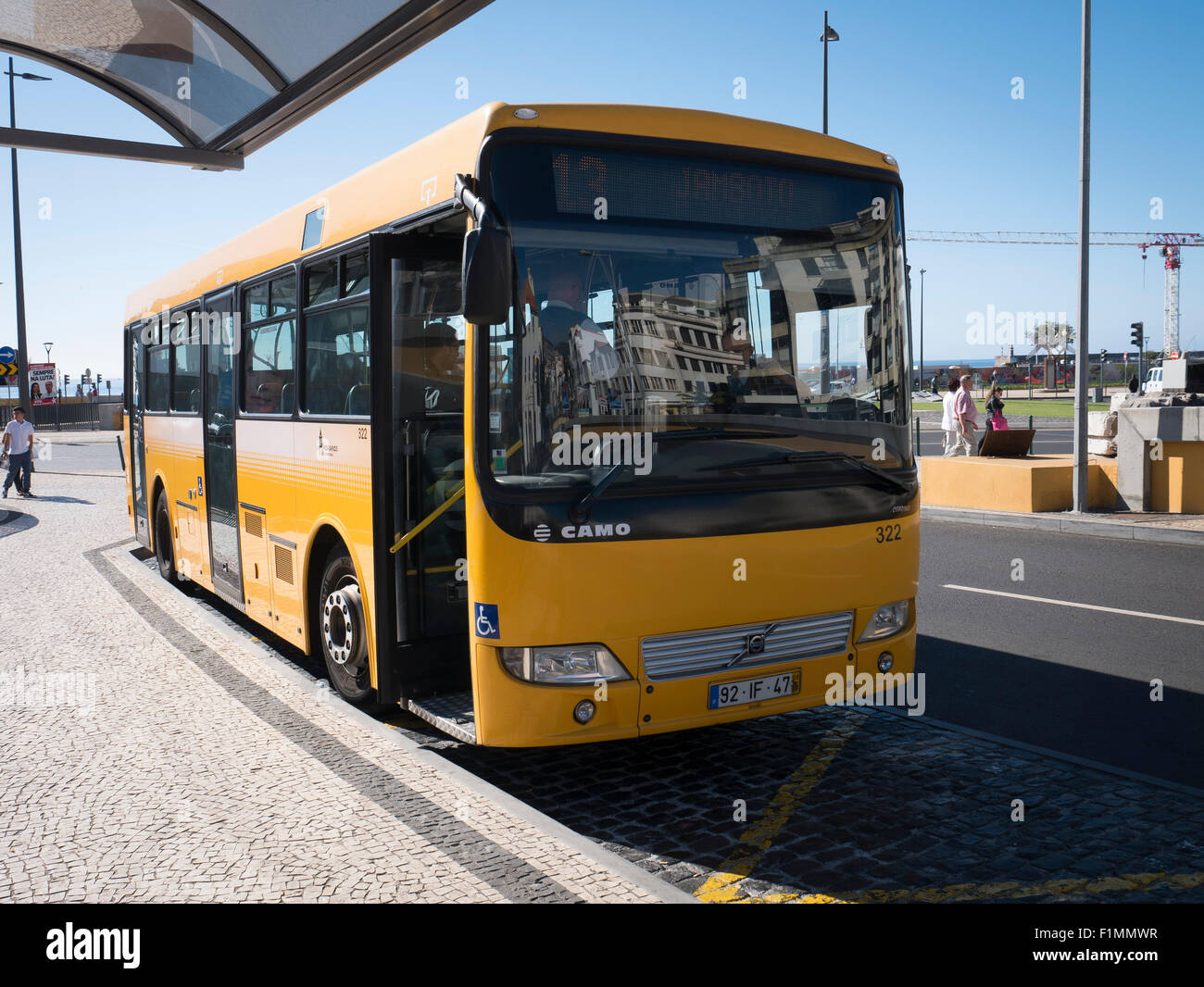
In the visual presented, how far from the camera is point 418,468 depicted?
577 centimetres

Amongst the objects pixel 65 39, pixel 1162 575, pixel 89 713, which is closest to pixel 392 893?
pixel 89 713

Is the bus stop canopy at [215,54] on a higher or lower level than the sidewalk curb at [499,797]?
higher

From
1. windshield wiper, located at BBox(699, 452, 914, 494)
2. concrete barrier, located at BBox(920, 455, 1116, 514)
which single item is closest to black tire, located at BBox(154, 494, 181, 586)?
windshield wiper, located at BBox(699, 452, 914, 494)

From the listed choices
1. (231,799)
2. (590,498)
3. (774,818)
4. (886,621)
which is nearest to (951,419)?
(886,621)

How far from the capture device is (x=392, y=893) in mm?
3936

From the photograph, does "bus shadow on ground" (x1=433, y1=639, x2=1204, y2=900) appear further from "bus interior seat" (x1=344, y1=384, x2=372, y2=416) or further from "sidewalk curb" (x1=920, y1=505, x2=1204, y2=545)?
"sidewalk curb" (x1=920, y1=505, x2=1204, y2=545)

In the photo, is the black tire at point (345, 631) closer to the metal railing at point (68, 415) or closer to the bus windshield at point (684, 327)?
the bus windshield at point (684, 327)

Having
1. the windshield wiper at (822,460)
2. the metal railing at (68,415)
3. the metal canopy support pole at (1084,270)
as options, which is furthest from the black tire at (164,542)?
the metal railing at (68,415)

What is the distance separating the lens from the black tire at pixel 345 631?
20.3 feet

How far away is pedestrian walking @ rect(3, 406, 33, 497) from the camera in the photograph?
71.2 ft

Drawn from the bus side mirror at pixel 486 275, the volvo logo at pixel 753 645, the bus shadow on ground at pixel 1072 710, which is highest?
the bus side mirror at pixel 486 275

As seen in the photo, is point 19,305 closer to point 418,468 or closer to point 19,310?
point 19,310

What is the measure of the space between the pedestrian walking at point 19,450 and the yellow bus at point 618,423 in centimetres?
1836

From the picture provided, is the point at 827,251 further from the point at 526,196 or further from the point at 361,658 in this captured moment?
the point at 361,658
